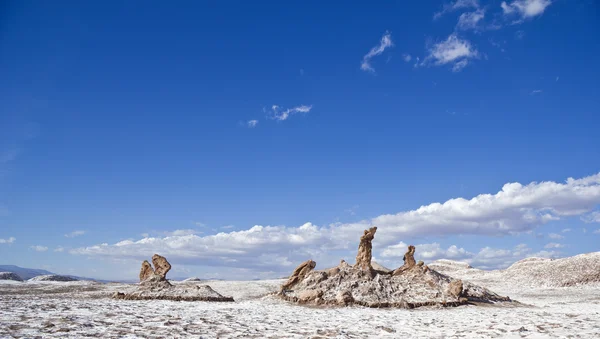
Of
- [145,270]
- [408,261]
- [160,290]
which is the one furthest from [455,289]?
[145,270]

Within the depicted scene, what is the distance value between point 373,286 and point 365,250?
3222mm

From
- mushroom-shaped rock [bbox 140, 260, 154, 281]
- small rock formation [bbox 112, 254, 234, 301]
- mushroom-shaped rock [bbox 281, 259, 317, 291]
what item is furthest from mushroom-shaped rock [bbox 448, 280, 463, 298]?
mushroom-shaped rock [bbox 140, 260, 154, 281]

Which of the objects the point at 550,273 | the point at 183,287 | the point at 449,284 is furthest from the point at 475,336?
the point at 550,273

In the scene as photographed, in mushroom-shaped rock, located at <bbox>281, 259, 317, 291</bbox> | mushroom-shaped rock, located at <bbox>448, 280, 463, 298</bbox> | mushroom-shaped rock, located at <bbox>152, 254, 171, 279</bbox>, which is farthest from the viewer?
mushroom-shaped rock, located at <bbox>152, 254, 171, 279</bbox>

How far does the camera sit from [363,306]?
73.5ft

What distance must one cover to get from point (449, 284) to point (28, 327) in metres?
21.5

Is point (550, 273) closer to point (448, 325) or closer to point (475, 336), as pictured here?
point (448, 325)

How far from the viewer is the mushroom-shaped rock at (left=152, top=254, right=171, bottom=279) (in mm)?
29078

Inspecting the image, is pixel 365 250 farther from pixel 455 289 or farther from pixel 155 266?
pixel 155 266

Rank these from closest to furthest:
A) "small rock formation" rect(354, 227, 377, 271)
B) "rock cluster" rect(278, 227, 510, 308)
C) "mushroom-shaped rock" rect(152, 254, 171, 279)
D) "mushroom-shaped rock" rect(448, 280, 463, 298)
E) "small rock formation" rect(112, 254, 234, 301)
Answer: "rock cluster" rect(278, 227, 510, 308) < "mushroom-shaped rock" rect(448, 280, 463, 298) < "small rock formation" rect(112, 254, 234, 301) < "small rock formation" rect(354, 227, 377, 271) < "mushroom-shaped rock" rect(152, 254, 171, 279)

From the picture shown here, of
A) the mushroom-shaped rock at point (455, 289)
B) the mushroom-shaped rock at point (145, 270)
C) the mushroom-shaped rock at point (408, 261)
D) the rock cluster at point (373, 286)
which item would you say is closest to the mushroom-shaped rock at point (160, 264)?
the mushroom-shaped rock at point (145, 270)

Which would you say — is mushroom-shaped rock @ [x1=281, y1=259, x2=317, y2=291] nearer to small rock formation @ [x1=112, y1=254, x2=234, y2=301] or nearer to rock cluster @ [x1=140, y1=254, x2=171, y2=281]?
small rock formation @ [x1=112, y1=254, x2=234, y2=301]

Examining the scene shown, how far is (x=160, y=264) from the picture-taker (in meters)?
29.3

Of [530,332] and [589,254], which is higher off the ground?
[589,254]
